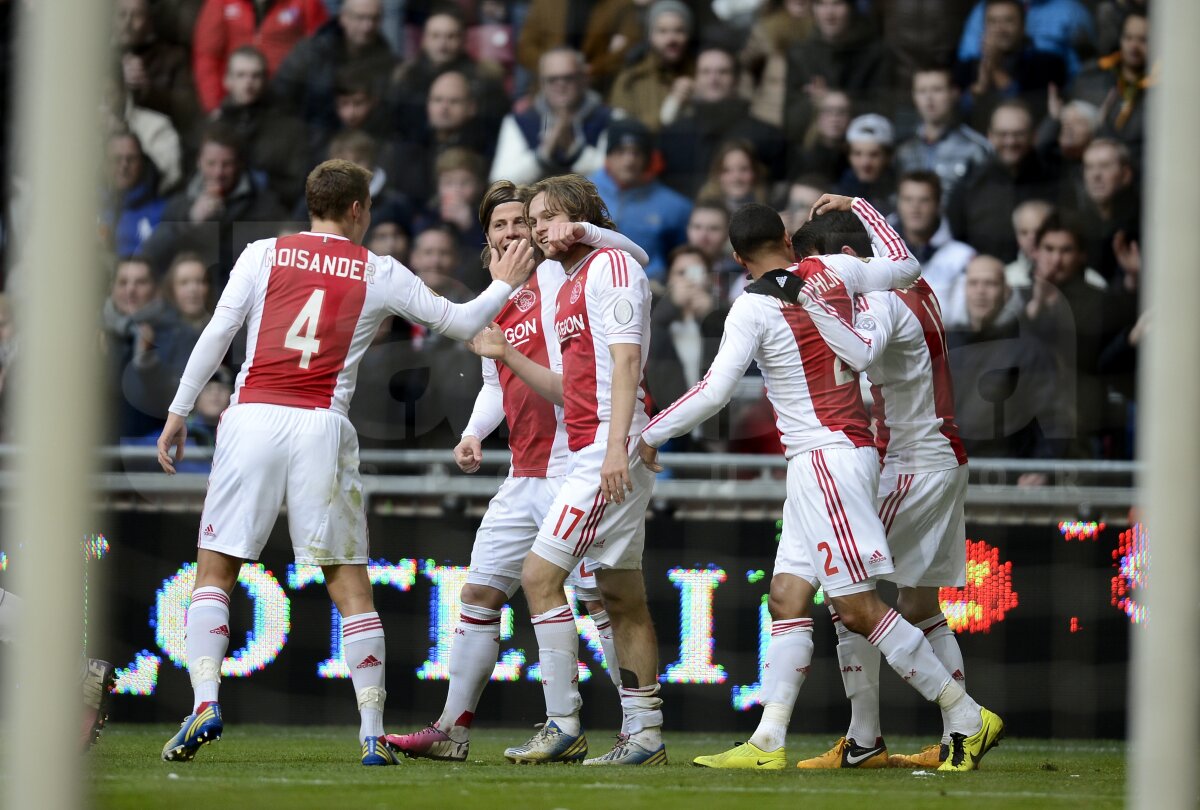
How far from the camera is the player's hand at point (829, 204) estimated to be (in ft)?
19.3

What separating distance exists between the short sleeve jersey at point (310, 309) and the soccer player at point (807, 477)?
3.13 ft

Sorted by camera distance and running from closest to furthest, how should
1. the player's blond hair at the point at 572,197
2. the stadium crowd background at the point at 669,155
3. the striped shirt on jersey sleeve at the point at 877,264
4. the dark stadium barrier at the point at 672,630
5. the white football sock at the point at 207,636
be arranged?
the white football sock at the point at 207,636 < the striped shirt on jersey sleeve at the point at 877,264 < the player's blond hair at the point at 572,197 < the dark stadium barrier at the point at 672,630 < the stadium crowd background at the point at 669,155

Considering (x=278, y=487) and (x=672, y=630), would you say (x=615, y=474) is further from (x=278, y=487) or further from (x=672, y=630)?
(x=672, y=630)

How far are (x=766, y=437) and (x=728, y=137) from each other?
223cm

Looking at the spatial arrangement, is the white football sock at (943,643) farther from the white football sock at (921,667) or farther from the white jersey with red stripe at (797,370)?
the white jersey with red stripe at (797,370)

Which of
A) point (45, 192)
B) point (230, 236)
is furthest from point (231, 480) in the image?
point (230, 236)

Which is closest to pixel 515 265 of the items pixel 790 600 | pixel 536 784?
pixel 790 600

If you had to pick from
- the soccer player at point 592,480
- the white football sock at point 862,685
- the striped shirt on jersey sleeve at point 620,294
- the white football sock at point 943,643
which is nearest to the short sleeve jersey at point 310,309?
the soccer player at point 592,480

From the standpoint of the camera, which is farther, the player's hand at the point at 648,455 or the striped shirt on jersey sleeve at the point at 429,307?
the striped shirt on jersey sleeve at the point at 429,307

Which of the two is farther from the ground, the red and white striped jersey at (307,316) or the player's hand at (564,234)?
the player's hand at (564,234)

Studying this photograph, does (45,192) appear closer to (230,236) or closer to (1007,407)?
(1007,407)

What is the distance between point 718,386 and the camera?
5.20m

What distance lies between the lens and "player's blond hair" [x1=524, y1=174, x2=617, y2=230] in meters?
5.61

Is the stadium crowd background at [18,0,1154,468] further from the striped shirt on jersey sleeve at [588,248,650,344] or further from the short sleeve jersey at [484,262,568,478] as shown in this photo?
the striped shirt on jersey sleeve at [588,248,650,344]
